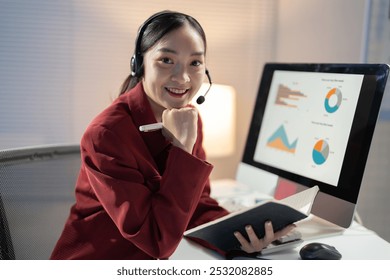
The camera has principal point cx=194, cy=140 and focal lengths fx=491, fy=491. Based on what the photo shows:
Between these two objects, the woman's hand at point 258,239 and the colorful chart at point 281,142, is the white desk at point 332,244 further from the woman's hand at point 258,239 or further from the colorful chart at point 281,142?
the colorful chart at point 281,142

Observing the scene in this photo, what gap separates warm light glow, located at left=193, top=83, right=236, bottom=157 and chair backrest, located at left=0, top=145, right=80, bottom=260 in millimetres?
611

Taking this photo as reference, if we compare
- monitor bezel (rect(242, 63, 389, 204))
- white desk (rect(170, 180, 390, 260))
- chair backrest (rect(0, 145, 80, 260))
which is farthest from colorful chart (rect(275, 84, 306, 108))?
chair backrest (rect(0, 145, 80, 260))

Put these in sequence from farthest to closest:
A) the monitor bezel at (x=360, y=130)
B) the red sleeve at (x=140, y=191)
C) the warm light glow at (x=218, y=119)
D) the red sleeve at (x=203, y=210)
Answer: the warm light glow at (x=218, y=119)
the red sleeve at (x=203, y=210)
the monitor bezel at (x=360, y=130)
the red sleeve at (x=140, y=191)

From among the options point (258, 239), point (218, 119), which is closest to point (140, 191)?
point (258, 239)

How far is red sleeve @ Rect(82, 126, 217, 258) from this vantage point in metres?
0.82

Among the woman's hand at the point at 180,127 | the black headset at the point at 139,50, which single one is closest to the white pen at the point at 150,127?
the woman's hand at the point at 180,127

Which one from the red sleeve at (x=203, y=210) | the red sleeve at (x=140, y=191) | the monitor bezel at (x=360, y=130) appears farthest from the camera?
the red sleeve at (x=203, y=210)

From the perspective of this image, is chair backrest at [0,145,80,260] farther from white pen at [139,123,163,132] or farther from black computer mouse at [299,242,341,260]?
black computer mouse at [299,242,341,260]

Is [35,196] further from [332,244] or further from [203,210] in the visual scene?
[332,244]

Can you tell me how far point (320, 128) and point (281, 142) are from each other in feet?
0.40

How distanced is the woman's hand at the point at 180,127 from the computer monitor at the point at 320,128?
303 mm

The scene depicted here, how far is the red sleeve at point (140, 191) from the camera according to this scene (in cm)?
82
